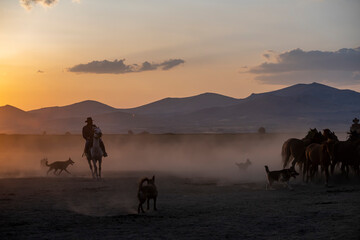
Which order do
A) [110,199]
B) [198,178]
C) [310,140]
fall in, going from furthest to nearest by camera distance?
1. [198,178]
2. [310,140]
3. [110,199]

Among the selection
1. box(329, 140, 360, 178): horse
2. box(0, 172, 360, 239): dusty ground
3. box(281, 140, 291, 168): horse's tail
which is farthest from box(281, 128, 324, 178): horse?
box(0, 172, 360, 239): dusty ground

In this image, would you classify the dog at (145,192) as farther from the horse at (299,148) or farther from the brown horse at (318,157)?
the horse at (299,148)

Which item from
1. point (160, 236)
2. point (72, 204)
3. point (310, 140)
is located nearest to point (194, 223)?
point (160, 236)

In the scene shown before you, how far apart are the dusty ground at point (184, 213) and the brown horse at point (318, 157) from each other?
40.4 inches

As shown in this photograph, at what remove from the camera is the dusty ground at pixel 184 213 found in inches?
488

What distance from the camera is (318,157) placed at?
23.1 m

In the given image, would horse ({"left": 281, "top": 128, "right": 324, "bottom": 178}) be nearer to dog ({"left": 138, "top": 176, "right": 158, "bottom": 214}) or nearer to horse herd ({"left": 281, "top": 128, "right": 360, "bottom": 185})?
horse herd ({"left": 281, "top": 128, "right": 360, "bottom": 185})

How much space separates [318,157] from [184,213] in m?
9.68

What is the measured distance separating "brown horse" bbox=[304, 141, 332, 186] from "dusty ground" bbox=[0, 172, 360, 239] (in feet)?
3.37

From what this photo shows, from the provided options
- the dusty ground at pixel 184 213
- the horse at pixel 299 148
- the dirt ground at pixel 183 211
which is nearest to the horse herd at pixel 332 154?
the horse at pixel 299 148

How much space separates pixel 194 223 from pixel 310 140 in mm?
13479

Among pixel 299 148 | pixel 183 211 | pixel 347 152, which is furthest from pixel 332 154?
pixel 183 211

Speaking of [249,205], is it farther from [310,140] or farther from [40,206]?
[310,140]

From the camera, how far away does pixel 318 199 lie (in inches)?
688
